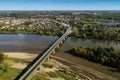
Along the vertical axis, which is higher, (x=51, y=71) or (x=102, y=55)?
(x=102, y=55)

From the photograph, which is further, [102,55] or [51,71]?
[102,55]

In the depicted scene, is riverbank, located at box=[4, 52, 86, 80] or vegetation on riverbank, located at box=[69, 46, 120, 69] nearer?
riverbank, located at box=[4, 52, 86, 80]

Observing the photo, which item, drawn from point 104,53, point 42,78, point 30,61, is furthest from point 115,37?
point 42,78

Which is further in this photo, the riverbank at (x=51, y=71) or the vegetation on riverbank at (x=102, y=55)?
the vegetation on riverbank at (x=102, y=55)

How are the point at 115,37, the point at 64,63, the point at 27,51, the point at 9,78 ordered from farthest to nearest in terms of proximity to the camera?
1. the point at 115,37
2. the point at 27,51
3. the point at 64,63
4. the point at 9,78

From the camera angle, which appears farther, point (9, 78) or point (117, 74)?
point (117, 74)

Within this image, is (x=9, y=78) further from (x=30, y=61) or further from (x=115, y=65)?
(x=115, y=65)

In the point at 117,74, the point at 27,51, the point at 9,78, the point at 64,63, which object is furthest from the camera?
the point at 27,51
